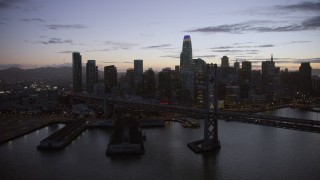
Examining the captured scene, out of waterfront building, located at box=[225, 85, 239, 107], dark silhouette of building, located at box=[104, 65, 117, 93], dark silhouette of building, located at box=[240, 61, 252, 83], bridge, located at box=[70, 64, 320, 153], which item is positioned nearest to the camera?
bridge, located at box=[70, 64, 320, 153]

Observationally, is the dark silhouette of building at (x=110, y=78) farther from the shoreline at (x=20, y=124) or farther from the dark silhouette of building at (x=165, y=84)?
the shoreline at (x=20, y=124)

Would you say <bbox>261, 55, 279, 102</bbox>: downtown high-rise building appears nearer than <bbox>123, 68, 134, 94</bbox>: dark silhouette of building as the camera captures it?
Yes

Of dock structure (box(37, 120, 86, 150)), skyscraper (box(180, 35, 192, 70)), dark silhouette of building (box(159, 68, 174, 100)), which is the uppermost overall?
skyscraper (box(180, 35, 192, 70))

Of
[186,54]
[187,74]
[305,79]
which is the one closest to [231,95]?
[187,74]

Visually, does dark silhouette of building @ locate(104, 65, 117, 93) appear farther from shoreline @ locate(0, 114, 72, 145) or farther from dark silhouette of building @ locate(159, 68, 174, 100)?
shoreline @ locate(0, 114, 72, 145)

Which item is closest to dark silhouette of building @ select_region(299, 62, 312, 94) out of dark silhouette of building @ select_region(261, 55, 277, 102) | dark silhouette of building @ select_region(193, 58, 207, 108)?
dark silhouette of building @ select_region(261, 55, 277, 102)

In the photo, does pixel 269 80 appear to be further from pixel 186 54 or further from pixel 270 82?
pixel 186 54

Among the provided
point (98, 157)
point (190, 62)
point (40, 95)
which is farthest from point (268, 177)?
point (190, 62)

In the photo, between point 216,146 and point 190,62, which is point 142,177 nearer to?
point 216,146
